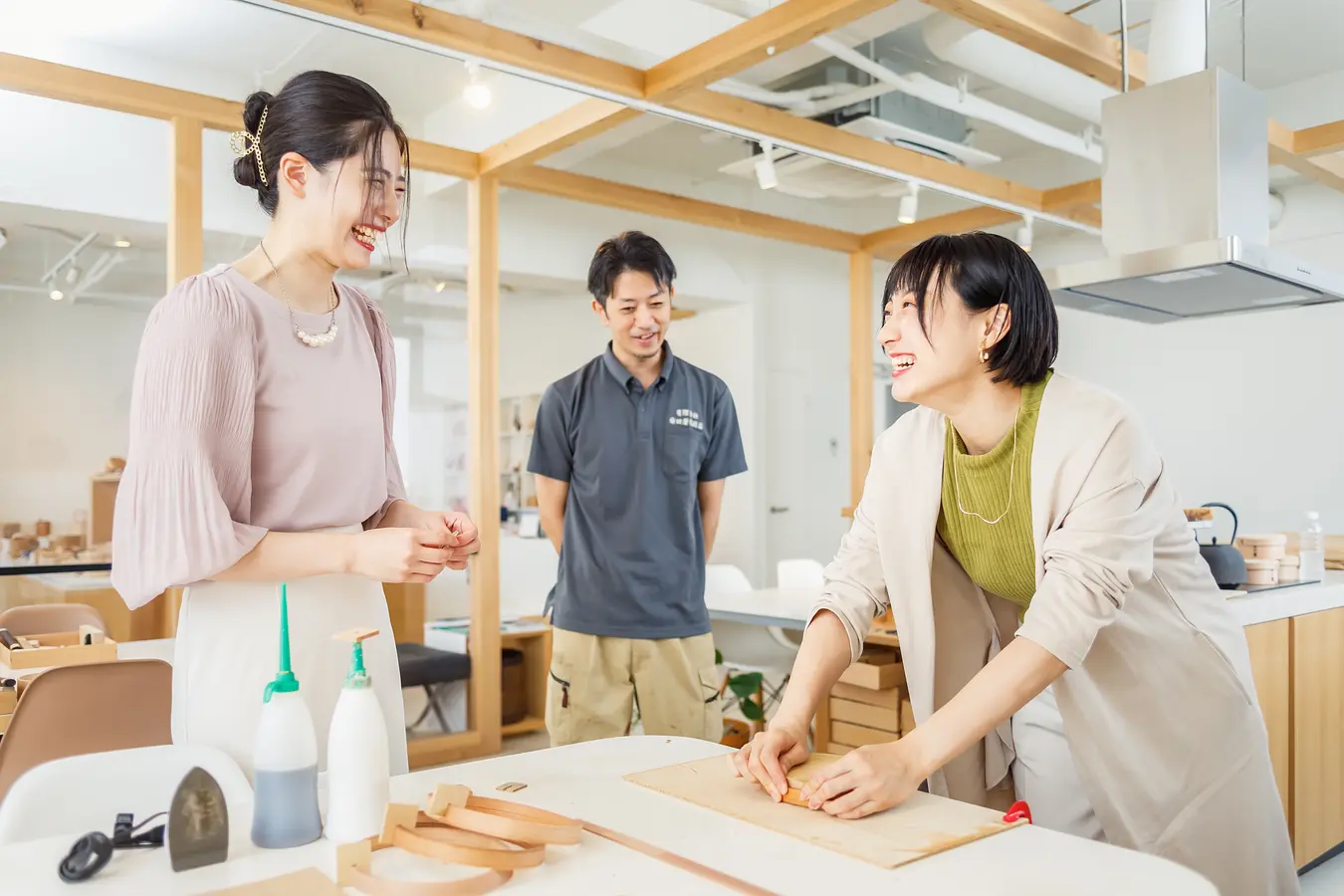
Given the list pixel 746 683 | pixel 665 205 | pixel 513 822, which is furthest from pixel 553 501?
pixel 665 205

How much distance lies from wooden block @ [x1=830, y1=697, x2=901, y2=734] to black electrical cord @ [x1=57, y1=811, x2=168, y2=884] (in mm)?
2302

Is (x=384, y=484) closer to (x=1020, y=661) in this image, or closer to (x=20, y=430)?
(x=1020, y=661)

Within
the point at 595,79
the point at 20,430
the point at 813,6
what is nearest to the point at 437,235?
the point at 595,79

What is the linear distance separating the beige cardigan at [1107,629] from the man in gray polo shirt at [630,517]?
874 millimetres

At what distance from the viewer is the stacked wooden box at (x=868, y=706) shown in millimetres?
3059

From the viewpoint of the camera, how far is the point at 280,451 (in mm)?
1381

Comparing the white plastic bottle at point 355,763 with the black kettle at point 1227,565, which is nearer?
the white plastic bottle at point 355,763

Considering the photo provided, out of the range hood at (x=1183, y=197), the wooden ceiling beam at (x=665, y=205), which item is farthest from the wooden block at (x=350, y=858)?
the wooden ceiling beam at (x=665, y=205)

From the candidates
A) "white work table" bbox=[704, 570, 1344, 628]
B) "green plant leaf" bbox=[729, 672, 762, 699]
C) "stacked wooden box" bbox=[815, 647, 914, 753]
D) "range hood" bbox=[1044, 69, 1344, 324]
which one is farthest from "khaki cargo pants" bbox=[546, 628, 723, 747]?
"range hood" bbox=[1044, 69, 1344, 324]

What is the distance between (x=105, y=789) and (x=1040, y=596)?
3.87 feet

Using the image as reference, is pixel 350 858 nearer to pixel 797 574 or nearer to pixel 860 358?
pixel 797 574

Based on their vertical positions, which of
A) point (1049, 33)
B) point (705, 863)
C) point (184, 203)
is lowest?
point (705, 863)

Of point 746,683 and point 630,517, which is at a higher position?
point 630,517

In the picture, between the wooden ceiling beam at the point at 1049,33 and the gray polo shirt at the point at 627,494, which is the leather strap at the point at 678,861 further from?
the wooden ceiling beam at the point at 1049,33
